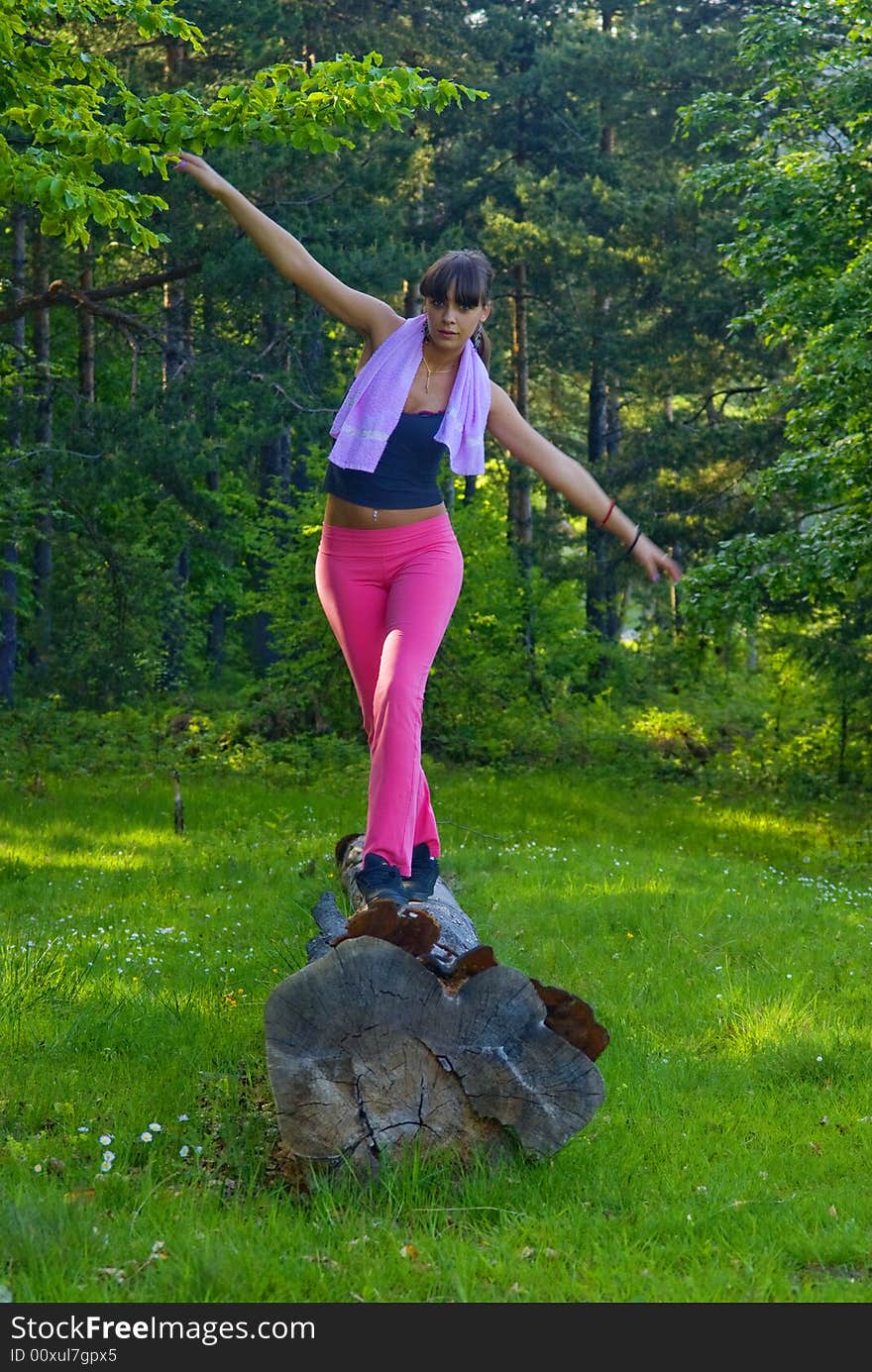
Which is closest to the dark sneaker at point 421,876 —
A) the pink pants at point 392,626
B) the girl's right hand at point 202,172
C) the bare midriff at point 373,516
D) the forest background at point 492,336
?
the pink pants at point 392,626

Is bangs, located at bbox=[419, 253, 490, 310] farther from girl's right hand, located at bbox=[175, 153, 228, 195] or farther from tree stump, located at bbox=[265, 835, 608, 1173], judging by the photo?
tree stump, located at bbox=[265, 835, 608, 1173]

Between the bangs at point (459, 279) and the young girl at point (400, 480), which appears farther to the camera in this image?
the young girl at point (400, 480)

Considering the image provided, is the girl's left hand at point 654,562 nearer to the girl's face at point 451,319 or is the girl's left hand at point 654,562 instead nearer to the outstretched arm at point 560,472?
the outstretched arm at point 560,472

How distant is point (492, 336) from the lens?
31141mm

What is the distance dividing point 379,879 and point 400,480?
4.93 feet

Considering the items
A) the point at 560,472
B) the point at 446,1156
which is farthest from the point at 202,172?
the point at 446,1156

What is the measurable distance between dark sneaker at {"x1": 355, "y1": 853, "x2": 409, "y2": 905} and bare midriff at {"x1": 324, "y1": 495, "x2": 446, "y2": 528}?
125cm

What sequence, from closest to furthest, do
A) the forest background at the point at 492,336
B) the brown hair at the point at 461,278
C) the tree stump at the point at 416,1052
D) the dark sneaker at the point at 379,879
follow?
1. the tree stump at the point at 416,1052
2. the brown hair at the point at 461,278
3. the dark sneaker at the point at 379,879
4. the forest background at the point at 492,336

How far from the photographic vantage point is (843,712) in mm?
19500

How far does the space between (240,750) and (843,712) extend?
26.2 ft

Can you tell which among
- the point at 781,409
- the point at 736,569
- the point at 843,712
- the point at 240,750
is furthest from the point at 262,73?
the point at 781,409

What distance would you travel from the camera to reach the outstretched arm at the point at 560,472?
5.54m

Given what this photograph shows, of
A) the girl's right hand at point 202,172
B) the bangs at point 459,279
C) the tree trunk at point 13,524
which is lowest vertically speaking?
the tree trunk at point 13,524

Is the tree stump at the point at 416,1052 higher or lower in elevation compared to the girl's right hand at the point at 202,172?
lower
